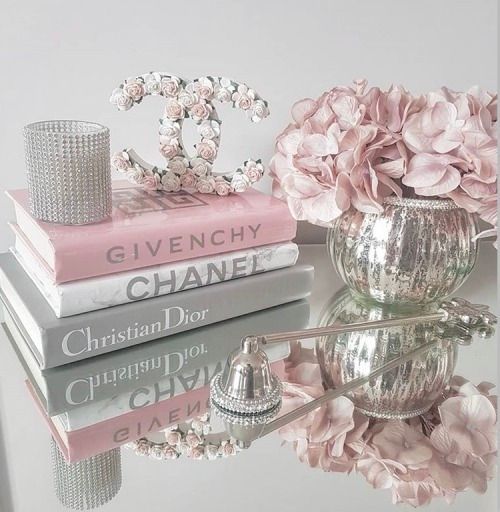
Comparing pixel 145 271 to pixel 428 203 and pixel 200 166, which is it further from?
pixel 428 203

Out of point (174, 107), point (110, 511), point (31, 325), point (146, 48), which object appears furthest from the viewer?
point (146, 48)

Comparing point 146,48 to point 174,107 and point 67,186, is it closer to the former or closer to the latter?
point 174,107

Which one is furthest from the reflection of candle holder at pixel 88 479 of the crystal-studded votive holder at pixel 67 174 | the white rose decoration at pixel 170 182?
the white rose decoration at pixel 170 182

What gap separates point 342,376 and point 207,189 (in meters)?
0.26

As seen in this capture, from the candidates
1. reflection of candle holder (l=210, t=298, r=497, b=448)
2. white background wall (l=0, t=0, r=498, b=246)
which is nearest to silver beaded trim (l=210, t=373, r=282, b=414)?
reflection of candle holder (l=210, t=298, r=497, b=448)

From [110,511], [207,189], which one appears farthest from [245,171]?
[110,511]

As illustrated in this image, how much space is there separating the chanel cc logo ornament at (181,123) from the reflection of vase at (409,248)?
13 centimetres

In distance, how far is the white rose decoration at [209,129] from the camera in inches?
25.8

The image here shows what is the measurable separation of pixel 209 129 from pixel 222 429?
0.32 meters

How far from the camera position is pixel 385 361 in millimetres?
562

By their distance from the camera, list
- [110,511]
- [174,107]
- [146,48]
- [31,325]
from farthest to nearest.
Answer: [146,48] < [174,107] < [31,325] < [110,511]

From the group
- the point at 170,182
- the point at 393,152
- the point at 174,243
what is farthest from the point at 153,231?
the point at 393,152

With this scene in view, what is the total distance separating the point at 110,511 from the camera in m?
0.40

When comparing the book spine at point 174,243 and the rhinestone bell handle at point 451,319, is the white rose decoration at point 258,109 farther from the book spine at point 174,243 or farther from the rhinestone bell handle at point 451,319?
the rhinestone bell handle at point 451,319
